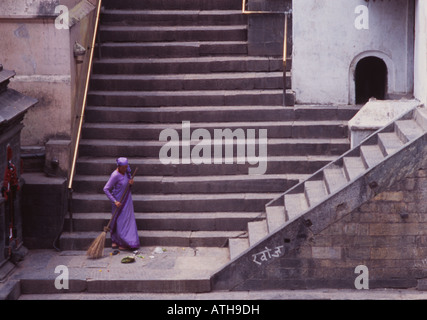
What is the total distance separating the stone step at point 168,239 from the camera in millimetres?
14977

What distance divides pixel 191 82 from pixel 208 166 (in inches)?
84.0

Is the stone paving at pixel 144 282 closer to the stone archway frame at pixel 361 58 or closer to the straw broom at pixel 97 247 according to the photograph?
the straw broom at pixel 97 247

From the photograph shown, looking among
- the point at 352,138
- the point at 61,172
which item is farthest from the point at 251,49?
the point at 61,172

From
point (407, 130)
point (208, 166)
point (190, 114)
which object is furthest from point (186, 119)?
point (407, 130)

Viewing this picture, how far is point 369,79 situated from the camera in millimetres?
18422

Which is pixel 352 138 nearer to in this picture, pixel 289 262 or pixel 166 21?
pixel 289 262

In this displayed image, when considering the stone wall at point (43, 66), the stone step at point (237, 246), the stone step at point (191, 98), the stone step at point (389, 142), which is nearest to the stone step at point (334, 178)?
the stone step at point (389, 142)

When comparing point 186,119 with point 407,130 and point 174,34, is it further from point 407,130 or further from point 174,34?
point 407,130

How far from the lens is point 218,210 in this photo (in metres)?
15.4

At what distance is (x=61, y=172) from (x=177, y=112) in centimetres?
252

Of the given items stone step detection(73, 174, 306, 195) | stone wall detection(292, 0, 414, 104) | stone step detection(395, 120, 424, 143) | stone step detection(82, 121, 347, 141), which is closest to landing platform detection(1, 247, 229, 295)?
stone step detection(73, 174, 306, 195)

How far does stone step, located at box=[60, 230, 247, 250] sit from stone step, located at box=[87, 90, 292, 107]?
9.73 feet

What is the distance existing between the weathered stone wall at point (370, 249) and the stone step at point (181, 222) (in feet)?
6.08

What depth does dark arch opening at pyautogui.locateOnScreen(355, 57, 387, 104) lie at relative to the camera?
18156 mm
